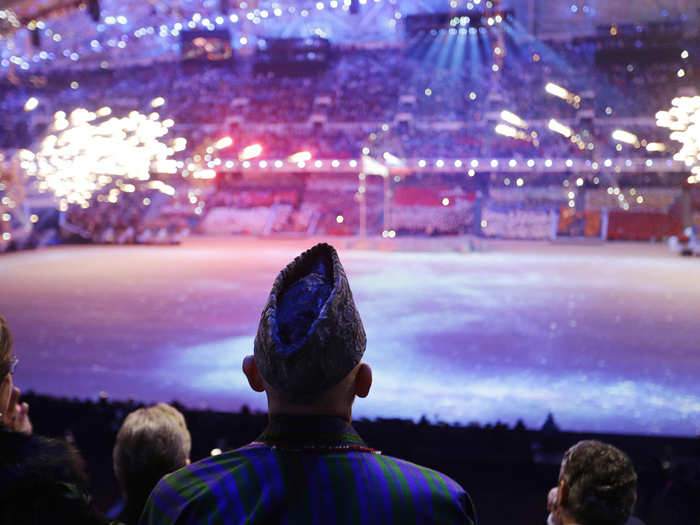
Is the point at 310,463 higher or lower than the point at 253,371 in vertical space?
lower

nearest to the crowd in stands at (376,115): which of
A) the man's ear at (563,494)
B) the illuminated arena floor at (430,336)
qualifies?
the illuminated arena floor at (430,336)

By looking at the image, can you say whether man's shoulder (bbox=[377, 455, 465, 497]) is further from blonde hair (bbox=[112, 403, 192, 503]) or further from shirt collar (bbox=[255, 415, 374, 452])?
blonde hair (bbox=[112, 403, 192, 503])

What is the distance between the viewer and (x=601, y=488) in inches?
85.1

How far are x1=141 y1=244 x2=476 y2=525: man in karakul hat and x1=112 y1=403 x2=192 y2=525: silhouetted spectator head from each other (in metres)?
1.32

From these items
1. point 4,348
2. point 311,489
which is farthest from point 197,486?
point 4,348

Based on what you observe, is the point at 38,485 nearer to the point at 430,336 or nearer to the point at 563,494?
the point at 563,494

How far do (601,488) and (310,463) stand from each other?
1476mm

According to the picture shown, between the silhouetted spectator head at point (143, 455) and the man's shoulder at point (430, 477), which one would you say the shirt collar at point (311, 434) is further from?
the silhouetted spectator head at point (143, 455)

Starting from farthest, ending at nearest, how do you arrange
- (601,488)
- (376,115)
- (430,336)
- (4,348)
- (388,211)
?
(376,115)
(388,211)
(430,336)
(601,488)
(4,348)

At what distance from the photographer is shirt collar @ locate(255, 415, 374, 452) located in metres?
1.15

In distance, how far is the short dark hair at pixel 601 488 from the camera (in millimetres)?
2154

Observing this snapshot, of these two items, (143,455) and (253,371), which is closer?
(253,371)

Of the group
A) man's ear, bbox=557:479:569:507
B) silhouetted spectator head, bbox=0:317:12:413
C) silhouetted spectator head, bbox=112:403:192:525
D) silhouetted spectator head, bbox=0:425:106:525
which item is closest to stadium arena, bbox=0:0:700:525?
man's ear, bbox=557:479:569:507

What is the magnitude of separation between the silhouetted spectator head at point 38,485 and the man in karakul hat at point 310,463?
0.49 feet
